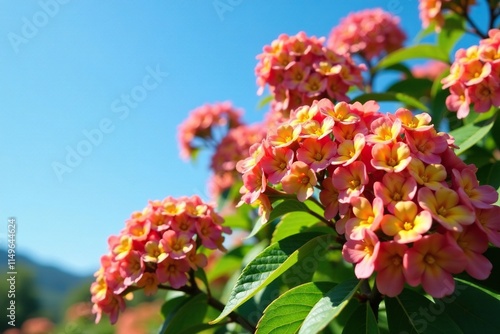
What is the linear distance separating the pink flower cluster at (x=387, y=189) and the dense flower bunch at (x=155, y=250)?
18.9 inches

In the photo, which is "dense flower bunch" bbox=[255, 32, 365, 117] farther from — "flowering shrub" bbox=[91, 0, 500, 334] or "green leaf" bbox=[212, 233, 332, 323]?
"green leaf" bbox=[212, 233, 332, 323]

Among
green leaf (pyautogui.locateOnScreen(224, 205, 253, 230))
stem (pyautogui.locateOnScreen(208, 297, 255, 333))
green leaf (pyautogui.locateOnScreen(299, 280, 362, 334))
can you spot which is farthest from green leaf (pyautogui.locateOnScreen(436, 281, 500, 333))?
green leaf (pyautogui.locateOnScreen(224, 205, 253, 230))

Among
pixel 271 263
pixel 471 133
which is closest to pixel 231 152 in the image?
pixel 471 133

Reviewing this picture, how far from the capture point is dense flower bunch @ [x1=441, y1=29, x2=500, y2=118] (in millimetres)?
1989

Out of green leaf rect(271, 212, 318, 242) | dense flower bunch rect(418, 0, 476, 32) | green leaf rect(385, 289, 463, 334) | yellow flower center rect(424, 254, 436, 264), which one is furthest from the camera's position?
dense flower bunch rect(418, 0, 476, 32)

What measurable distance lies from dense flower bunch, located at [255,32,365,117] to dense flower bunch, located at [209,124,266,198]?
62.8 inches

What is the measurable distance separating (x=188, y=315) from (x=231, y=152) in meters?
2.50

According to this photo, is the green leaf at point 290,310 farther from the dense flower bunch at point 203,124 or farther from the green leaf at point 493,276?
the dense flower bunch at point 203,124

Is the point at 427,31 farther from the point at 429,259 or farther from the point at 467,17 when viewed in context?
the point at 429,259

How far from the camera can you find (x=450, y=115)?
2.62 m

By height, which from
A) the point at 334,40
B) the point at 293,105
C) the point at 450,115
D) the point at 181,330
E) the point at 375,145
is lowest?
the point at 181,330

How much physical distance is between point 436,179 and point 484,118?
105 cm

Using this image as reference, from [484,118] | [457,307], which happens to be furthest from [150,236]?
[484,118]

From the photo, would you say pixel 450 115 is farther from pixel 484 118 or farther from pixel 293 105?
pixel 293 105
